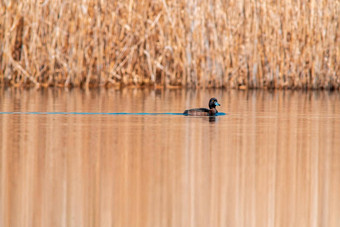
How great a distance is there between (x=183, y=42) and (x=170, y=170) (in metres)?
9.21

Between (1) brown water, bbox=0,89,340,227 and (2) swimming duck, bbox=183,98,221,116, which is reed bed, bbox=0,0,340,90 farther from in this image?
(2) swimming duck, bbox=183,98,221,116

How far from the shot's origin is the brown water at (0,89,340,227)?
13.1ft

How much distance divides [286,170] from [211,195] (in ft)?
3.09

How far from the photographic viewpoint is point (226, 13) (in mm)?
14227

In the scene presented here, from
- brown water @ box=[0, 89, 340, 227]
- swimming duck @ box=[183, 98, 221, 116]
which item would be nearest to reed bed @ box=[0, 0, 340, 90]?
brown water @ box=[0, 89, 340, 227]

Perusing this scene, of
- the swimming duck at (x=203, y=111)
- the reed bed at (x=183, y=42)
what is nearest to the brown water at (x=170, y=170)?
the swimming duck at (x=203, y=111)

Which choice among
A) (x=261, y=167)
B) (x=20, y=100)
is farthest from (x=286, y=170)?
(x=20, y=100)

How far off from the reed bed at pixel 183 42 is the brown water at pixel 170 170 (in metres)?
4.82

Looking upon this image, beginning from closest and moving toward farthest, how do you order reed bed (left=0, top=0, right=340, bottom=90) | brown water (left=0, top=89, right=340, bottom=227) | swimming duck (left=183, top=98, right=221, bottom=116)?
brown water (left=0, top=89, right=340, bottom=227)
swimming duck (left=183, top=98, right=221, bottom=116)
reed bed (left=0, top=0, right=340, bottom=90)

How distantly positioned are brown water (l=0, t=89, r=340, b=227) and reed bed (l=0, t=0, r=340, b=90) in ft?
15.8

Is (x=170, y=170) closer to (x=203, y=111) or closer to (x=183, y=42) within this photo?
(x=203, y=111)

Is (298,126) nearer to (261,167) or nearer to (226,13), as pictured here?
(261,167)

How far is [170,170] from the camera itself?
516 cm

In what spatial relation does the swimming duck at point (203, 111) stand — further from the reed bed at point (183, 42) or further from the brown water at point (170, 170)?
the reed bed at point (183, 42)
